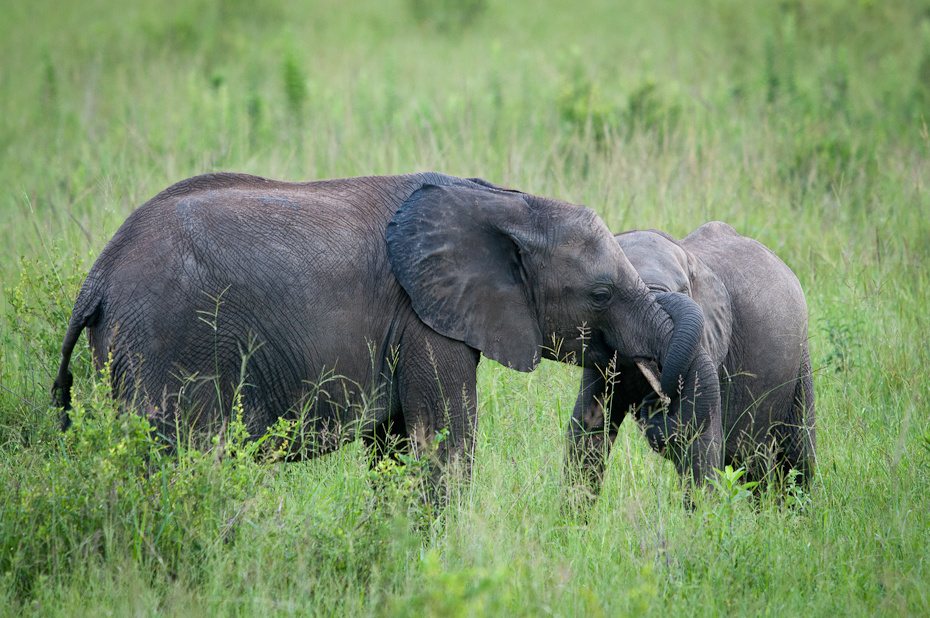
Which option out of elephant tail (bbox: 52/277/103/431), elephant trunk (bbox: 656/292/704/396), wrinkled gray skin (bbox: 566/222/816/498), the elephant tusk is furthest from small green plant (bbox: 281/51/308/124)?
elephant trunk (bbox: 656/292/704/396)

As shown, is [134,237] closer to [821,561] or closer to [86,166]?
[821,561]

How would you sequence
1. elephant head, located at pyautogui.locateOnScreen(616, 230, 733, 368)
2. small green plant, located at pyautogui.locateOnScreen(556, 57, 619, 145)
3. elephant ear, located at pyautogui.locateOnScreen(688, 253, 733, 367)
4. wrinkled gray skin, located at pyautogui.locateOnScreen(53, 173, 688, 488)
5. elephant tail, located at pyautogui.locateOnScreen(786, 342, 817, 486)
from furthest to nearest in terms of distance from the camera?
1. small green plant, located at pyautogui.locateOnScreen(556, 57, 619, 145)
2. elephant tail, located at pyautogui.locateOnScreen(786, 342, 817, 486)
3. elephant ear, located at pyautogui.locateOnScreen(688, 253, 733, 367)
4. elephant head, located at pyautogui.locateOnScreen(616, 230, 733, 368)
5. wrinkled gray skin, located at pyautogui.locateOnScreen(53, 173, 688, 488)

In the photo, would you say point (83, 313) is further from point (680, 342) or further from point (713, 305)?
point (713, 305)

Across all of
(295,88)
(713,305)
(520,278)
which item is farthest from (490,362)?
(295,88)

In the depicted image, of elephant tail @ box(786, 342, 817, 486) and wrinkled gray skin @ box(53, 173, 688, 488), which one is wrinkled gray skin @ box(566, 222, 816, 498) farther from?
wrinkled gray skin @ box(53, 173, 688, 488)

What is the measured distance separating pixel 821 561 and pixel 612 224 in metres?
4.16

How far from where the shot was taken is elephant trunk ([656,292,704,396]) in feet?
12.6

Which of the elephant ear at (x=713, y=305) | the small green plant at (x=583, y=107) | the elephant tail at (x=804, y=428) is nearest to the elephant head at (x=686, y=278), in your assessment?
the elephant ear at (x=713, y=305)

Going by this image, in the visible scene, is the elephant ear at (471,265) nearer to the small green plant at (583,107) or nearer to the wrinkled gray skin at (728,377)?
the wrinkled gray skin at (728,377)

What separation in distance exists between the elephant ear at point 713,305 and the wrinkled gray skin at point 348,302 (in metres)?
0.55

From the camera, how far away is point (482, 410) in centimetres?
549

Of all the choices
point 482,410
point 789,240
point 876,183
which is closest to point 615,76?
point 876,183

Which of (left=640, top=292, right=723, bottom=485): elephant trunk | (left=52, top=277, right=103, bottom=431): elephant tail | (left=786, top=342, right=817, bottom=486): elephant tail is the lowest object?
(left=786, top=342, right=817, bottom=486): elephant tail

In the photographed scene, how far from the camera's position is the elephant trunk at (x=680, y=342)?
12.6 ft
